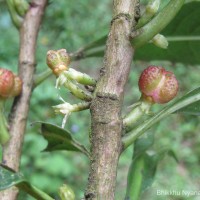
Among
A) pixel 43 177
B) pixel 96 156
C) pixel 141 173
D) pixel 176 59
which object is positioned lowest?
pixel 96 156

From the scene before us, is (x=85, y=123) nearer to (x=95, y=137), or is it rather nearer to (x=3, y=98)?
(x=3, y=98)

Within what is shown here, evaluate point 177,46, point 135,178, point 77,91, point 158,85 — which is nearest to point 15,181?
point 77,91

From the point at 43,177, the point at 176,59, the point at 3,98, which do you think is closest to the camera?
the point at 3,98

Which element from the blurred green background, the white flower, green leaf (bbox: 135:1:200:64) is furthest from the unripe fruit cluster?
the blurred green background

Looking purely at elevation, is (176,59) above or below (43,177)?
below

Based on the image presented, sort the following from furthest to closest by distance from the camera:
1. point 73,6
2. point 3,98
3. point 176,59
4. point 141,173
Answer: point 73,6
point 176,59
point 141,173
point 3,98

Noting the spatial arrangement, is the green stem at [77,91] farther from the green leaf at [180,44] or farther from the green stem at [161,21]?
the green leaf at [180,44]

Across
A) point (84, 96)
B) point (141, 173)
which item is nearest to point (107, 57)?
point (84, 96)
